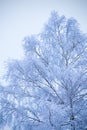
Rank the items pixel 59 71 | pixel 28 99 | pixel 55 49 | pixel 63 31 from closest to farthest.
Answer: pixel 59 71 < pixel 28 99 < pixel 55 49 < pixel 63 31

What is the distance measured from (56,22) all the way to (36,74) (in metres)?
3.08

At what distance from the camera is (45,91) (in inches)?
281

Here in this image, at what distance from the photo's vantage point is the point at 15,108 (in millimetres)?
6605

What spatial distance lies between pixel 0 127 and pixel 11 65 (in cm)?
251

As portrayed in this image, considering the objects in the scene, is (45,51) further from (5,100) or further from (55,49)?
(5,100)

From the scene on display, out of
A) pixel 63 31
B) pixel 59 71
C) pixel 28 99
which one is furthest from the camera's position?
pixel 63 31

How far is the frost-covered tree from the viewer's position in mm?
6055

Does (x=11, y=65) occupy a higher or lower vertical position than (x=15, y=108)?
higher

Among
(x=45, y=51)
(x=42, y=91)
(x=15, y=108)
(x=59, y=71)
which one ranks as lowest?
(x=15, y=108)

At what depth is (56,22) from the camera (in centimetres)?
845

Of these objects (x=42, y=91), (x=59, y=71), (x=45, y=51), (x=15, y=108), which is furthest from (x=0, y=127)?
(x=45, y=51)

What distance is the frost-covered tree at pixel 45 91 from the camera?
6.05 meters

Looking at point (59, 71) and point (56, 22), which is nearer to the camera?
point (59, 71)

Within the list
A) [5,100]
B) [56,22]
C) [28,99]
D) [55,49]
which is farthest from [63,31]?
[5,100]
